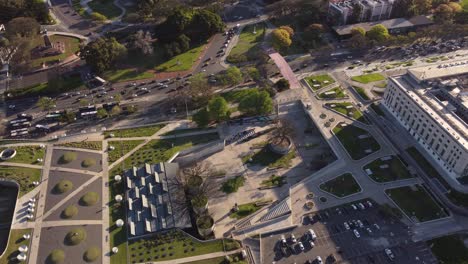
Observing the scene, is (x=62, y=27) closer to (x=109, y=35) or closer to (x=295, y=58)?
(x=109, y=35)

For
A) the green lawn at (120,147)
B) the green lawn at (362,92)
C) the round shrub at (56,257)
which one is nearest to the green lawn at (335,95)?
the green lawn at (362,92)

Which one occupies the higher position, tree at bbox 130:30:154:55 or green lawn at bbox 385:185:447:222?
tree at bbox 130:30:154:55

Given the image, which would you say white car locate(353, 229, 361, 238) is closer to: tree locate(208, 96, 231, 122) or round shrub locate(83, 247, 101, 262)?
tree locate(208, 96, 231, 122)

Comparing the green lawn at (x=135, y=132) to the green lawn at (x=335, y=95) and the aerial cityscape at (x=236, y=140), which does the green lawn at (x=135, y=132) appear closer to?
the aerial cityscape at (x=236, y=140)

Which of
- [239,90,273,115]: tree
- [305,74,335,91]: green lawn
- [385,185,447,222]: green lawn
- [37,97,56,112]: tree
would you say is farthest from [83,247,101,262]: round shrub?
[305,74,335,91]: green lawn

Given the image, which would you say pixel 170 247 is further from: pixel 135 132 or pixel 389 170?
pixel 389 170

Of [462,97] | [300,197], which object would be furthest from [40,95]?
[462,97]

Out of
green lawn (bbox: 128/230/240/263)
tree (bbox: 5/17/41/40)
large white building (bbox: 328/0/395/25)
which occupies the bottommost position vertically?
green lawn (bbox: 128/230/240/263)
